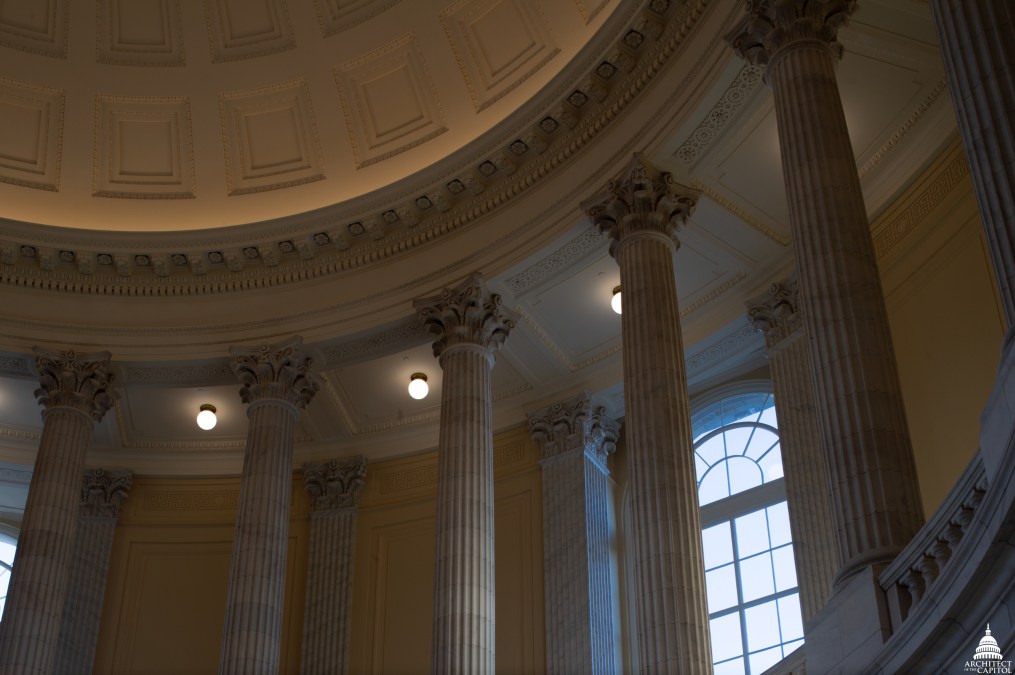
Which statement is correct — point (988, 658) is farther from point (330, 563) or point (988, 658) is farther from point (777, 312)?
point (330, 563)

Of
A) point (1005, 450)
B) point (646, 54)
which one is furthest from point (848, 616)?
point (646, 54)

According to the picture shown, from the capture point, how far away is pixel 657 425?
1364 cm

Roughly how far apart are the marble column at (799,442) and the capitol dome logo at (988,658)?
7.32 metres

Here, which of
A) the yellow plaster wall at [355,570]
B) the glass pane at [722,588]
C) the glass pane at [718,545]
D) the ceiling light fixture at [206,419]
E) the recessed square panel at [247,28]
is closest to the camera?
the glass pane at [722,588]

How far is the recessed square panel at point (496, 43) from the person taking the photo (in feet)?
64.8

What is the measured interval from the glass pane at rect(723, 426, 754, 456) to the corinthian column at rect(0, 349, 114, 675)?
10.2 m

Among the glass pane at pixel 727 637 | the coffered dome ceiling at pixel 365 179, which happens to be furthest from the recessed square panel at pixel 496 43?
the glass pane at pixel 727 637

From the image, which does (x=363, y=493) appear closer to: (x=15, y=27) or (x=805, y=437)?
(x=805, y=437)

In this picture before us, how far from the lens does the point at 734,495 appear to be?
19156 mm

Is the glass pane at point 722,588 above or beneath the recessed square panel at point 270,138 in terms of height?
beneath

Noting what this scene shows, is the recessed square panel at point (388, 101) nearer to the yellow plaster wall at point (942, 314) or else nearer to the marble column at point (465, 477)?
the marble column at point (465, 477)

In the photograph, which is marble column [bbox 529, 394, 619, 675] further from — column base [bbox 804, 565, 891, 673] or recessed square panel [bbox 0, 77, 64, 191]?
recessed square panel [bbox 0, 77, 64, 191]

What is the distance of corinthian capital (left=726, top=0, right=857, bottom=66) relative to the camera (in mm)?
12867

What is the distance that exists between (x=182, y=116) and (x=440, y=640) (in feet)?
40.0
